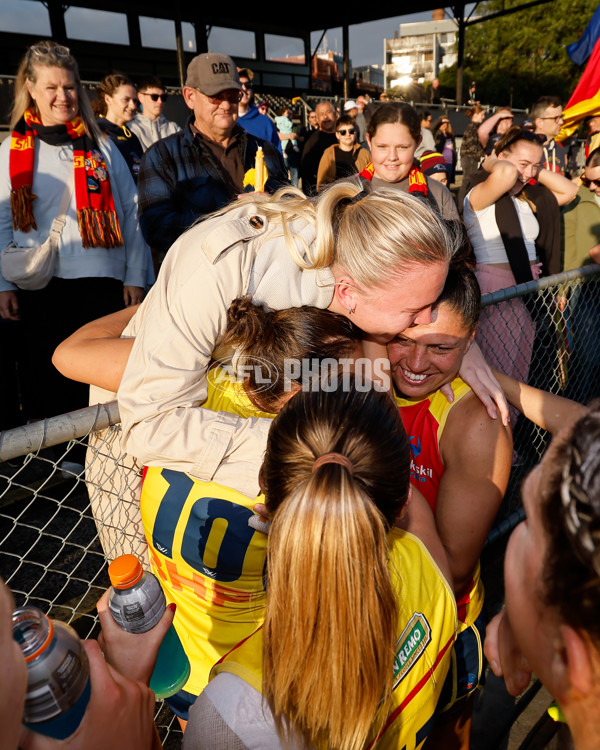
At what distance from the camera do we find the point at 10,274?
3.17 meters

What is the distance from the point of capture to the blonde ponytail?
1.02 metres

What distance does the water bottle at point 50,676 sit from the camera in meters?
0.79

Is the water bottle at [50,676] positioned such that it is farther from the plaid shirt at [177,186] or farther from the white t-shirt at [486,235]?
the white t-shirt at [486,235]

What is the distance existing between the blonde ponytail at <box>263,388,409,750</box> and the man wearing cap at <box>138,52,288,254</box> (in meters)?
2.72

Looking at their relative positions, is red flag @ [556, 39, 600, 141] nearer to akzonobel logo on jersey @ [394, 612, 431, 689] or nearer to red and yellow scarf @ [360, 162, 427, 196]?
red and yellow scarf @ [360, 162, 427, 196]

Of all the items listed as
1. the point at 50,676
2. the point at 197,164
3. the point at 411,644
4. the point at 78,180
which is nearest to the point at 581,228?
the point at 197,164

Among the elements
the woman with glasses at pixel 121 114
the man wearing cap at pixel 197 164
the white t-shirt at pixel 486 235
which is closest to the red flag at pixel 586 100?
the white t-shirt at pixel 486 235

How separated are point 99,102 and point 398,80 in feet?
201

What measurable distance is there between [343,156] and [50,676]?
6.89 meters

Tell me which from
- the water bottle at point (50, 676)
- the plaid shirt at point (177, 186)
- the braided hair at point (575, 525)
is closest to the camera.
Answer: the braided hair at point (575, 525)

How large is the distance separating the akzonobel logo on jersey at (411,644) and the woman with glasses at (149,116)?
5.44m

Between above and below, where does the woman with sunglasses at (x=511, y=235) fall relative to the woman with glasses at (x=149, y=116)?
below

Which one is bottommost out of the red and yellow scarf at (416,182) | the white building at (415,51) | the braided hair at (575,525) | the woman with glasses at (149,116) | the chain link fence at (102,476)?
the chain link fence at (102,476)

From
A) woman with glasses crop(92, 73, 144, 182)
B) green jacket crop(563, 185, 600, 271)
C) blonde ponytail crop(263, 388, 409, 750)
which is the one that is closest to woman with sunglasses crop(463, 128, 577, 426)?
green jacket crop(563, 185, 600, 271)
